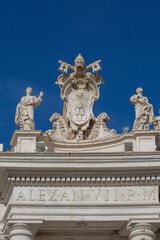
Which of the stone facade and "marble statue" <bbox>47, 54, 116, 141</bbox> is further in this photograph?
"marble statue" <bbox>47, 54, 116, 141</bbox>

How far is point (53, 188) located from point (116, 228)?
2.55 meters

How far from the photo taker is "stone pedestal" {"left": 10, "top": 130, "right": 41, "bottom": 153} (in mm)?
23375

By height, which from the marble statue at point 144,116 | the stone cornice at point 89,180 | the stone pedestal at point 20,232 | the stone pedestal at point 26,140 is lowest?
the stone pedestal at point 20,232

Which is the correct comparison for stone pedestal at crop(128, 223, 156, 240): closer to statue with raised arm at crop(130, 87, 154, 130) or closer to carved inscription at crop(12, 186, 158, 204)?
carved inscription at crop(12, 186, 158, 204)

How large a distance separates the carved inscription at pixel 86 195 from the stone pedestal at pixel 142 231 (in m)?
0.80

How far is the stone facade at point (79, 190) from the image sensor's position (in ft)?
72.5

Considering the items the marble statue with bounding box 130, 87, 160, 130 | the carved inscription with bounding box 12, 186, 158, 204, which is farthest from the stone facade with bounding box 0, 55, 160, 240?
the marble statue with bounding box 130, 87, 160, 130

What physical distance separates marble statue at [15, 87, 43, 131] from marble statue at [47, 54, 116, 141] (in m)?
0.86

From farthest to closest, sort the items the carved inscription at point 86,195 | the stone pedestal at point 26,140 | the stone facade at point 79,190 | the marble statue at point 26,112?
1. the marble statue at point 26,112
2. the stone pedestal at point 26,140
3. the carved inscription at point 86,195
4. the stone facade at point 79,190

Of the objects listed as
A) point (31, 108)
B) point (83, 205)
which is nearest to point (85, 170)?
point (83, 205)

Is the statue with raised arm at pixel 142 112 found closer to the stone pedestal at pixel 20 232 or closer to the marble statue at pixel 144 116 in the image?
the marble statue at pixel 144 116

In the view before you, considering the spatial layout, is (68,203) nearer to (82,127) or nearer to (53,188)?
(53,188)

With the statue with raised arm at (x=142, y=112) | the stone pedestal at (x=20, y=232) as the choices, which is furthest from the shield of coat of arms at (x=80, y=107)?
the stone pedestal at (x=20, y=232)

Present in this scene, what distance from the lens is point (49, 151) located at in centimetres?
2406
